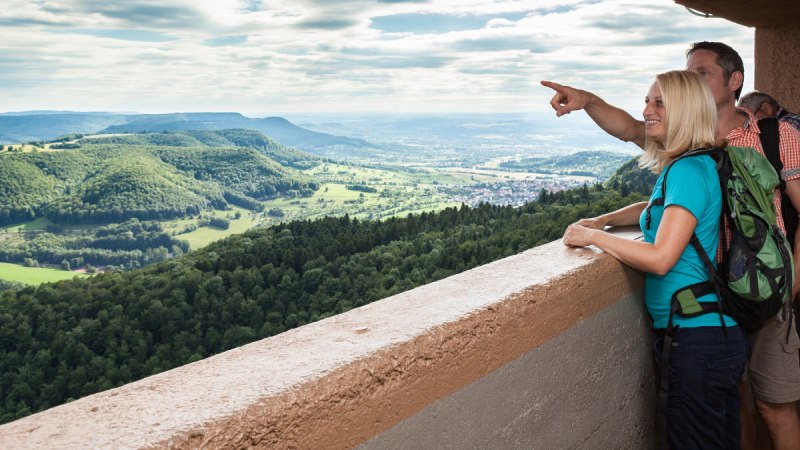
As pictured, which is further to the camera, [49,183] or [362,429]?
[49,183]

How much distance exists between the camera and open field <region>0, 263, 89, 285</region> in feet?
211

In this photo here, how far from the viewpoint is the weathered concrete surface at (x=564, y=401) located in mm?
1459

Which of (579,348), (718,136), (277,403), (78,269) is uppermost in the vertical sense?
(718,136)

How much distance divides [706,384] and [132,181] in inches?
3668

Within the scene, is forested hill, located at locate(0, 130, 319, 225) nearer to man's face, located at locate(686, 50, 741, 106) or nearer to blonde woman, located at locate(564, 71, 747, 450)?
man's face, located at locate(686, 50, 741, 106)

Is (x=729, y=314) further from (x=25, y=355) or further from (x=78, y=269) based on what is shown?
(x=78, y=269)

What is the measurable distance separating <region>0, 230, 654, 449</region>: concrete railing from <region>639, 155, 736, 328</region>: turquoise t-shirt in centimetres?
14

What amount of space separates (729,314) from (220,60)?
196102mm

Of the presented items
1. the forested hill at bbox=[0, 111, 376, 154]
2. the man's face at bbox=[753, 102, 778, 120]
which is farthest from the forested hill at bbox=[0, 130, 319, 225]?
the man's face at bbox=[753, 102, 778, 120]

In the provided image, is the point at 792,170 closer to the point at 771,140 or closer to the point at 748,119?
the point at 771,140

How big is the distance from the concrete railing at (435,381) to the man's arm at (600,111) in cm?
→ 62

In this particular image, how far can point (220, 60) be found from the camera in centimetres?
18625

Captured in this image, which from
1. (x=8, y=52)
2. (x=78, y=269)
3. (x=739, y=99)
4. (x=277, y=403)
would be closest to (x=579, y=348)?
(x=277, y=403)

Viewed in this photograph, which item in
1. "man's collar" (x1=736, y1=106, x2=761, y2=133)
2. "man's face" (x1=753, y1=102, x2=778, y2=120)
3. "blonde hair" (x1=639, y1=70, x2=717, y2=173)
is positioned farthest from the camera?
"man's face" (x1=753, y1=102, x2=778, y2=120)
